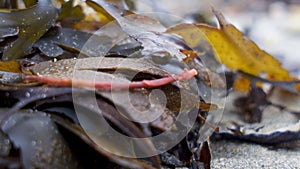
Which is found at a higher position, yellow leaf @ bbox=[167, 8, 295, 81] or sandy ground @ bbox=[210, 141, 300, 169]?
yellow leaf @ bbox=[167, 8, 295, 81]

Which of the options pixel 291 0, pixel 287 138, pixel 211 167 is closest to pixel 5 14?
pixel 211 167

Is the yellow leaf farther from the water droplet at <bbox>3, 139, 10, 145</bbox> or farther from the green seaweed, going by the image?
the water droplet at <bbox>3, 139, 10, 145</bbox>

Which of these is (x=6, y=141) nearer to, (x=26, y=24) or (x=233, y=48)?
(x=26, y=24)

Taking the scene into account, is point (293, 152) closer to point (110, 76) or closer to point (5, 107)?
point (110, 76)

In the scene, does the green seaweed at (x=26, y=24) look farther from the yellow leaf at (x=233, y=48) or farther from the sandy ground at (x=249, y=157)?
the sandy ground at (x=249, y=157)

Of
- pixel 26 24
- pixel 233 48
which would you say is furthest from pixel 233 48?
pixel 26 24

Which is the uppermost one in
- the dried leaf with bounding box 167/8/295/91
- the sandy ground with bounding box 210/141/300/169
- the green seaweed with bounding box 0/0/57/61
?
the green seaweed with bounding box 0/0/57/61

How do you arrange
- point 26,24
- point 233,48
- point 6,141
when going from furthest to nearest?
point 233,48 < point 26,24 < point 6,141

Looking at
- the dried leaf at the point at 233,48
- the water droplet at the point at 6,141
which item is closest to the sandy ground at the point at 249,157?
the dried leaf at the point at 233,48

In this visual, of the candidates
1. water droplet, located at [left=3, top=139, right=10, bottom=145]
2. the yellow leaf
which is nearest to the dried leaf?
A: the yellow leaf
